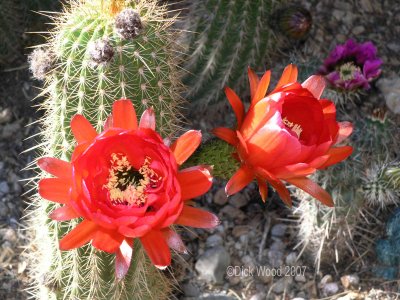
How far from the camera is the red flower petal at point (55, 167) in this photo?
1440 millimetres

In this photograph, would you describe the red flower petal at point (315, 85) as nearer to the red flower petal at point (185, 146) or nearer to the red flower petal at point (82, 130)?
the red flower petal at point (185, 146)

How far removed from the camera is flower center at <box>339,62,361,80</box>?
2.40 m

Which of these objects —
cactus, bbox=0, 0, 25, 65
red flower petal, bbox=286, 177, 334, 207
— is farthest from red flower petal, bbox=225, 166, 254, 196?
cactus, bbox=0, 0, 25, 65

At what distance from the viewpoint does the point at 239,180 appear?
5.02 feet

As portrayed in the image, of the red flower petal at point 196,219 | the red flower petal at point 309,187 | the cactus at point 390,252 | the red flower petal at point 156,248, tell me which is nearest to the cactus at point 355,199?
the cactus at point 390,252

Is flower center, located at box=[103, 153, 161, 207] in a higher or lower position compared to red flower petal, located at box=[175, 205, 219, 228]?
higher

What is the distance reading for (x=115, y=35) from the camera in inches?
63.3

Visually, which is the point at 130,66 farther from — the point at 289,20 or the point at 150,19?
the point at 289,20

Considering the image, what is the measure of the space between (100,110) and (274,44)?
1139mm

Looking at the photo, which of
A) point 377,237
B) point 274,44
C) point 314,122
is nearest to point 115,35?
point 314,122

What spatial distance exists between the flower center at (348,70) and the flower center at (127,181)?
115 cm

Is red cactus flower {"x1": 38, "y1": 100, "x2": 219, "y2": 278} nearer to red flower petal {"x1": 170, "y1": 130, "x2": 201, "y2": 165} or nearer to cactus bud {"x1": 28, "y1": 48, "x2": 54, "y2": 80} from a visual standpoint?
red flower petal {"x1": 170, "y1": 130, "x2": 201, "y2": 165}

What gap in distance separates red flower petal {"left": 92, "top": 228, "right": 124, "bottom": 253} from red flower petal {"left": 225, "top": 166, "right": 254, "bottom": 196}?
0.28 m

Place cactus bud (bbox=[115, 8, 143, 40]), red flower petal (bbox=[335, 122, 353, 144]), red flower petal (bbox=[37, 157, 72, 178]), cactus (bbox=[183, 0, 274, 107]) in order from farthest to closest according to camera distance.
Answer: cactus (bbox=[183, 0, 274, 107]) < red flower petal (bbox=[335, 122, 353, 144]) < cactus bud (bbox=[115, 8, 143, 40]) < red flower petal (bbox=[37, 157, 72, 178])
